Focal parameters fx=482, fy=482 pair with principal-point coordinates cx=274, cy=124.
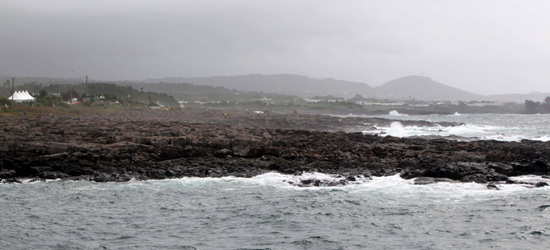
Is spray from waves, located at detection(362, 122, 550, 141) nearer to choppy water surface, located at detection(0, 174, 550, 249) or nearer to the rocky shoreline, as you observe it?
the rocky shoreline

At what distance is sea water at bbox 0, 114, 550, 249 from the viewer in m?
14.6

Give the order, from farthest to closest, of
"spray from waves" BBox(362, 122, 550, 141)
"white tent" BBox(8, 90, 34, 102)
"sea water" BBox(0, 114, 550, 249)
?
"white tent" BBox(8, 90, 34, 102) < "spray from waves" BBox(362, 122, 550, 141) < "sea water" BBox(0, 114, 550, 249)

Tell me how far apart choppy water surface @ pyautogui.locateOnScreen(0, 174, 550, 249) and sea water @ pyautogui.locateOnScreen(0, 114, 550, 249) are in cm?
4

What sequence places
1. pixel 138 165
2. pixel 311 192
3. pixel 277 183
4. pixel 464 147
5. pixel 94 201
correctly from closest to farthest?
pixel 94 201 < pixel 311 192 < pixel 277 183 < pixel 138 165 < pixel 464 147

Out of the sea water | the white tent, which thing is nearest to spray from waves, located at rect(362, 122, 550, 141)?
the sea water

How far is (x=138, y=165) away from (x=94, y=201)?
5397mm

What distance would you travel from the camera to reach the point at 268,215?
17516 millimetres

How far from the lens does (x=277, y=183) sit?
22484 millimetres

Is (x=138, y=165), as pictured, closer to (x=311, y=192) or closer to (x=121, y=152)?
(x=121, y=152)

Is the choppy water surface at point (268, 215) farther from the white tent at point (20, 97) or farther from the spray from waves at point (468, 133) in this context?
the white tent at point (20, 97)

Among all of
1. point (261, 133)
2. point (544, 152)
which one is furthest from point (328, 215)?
point (261, 133)

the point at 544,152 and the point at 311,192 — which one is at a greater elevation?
the point at 544,152

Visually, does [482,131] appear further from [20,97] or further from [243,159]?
[20,97]

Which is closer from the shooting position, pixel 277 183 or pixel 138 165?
pixel 277 183
